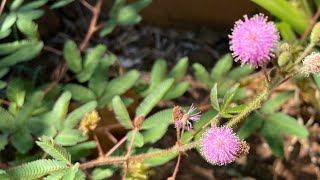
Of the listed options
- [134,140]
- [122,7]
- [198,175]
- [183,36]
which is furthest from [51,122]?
[183,36]

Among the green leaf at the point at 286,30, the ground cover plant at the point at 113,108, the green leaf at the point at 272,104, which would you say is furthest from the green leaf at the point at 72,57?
the green leaf at the point at 286,30

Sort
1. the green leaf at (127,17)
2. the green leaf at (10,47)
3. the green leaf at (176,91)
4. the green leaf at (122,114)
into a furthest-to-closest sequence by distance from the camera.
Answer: the green leaf at (127,17) < the green leaf at (176,91) < the green leaf at (10,47) < the green leaf at (122,114)

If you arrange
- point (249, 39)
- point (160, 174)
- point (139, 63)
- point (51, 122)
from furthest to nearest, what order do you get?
point (139, 63), point (160, 174), point (51, 122), point (249, 39)

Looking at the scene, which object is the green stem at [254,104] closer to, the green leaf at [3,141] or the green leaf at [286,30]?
the green leaf at [3,141]

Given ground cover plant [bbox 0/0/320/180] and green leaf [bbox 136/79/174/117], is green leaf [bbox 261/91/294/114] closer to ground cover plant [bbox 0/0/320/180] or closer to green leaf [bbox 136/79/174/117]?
ground cover plant [bbox 0/0/320/180]

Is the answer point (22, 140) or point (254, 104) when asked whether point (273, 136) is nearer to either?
point (254, 104)

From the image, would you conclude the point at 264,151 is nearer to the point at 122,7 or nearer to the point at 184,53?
the point at 184,53

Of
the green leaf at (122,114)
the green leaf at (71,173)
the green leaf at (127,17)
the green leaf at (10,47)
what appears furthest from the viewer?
the green leaf at (127,17)
